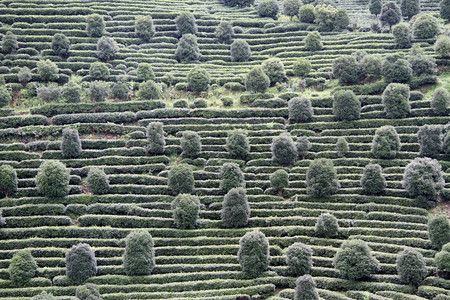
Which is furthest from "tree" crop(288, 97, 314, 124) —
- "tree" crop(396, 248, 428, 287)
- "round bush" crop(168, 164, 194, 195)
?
"tree" crop(396, 248, 428, 287)

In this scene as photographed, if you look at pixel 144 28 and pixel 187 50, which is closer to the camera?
pixel 187 50

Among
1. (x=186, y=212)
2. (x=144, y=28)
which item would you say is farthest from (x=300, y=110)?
(x=144, y=28)

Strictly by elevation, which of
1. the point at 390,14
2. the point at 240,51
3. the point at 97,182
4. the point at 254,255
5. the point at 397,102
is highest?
the point at 390,14

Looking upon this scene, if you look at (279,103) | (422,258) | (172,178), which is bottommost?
(422,258)

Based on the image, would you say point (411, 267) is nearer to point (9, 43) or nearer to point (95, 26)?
point (95, 26)

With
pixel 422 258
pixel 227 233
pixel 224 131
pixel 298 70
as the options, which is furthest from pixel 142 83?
pixel 422 258

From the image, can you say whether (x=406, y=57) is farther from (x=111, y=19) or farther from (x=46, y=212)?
(x=46, y=212)
